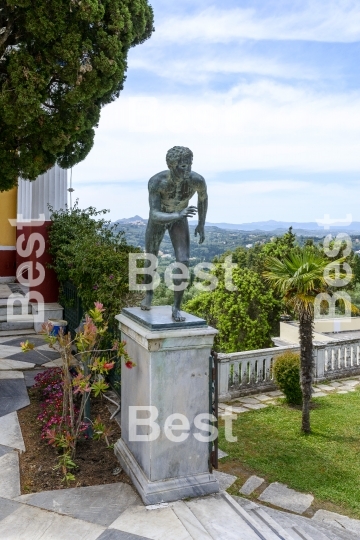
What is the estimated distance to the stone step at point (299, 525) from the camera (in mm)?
3252

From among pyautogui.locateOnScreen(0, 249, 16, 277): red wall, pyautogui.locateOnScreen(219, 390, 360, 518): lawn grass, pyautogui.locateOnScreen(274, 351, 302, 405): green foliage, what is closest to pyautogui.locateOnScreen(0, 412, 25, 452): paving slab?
pyautogui.locateOnScreen(219, 390, 360, 518): lawn grass

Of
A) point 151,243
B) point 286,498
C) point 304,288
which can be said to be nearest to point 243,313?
point 304,288

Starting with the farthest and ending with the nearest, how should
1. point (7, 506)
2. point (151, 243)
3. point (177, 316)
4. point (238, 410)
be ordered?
point (238, 410)
point (151, 243)
point (177, 316)
point (7, 506)

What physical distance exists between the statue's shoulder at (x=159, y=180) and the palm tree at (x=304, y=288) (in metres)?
3.83

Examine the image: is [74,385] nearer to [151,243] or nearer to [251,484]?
[151,243]

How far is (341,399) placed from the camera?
27.6 feet

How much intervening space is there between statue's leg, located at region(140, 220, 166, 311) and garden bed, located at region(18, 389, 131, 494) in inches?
51.0

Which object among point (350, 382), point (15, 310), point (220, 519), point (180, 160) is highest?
point (180, 160)

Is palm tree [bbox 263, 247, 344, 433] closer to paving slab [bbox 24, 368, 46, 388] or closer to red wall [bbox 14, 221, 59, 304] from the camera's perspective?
paving slab [bbox 24, 368, 46, 388]

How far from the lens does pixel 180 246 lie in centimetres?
349

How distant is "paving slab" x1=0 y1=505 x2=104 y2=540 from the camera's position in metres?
2.66

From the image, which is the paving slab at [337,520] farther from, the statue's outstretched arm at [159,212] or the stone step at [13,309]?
the stone step at [13,309]

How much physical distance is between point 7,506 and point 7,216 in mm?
8982

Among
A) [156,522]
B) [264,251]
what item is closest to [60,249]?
[156,522]
